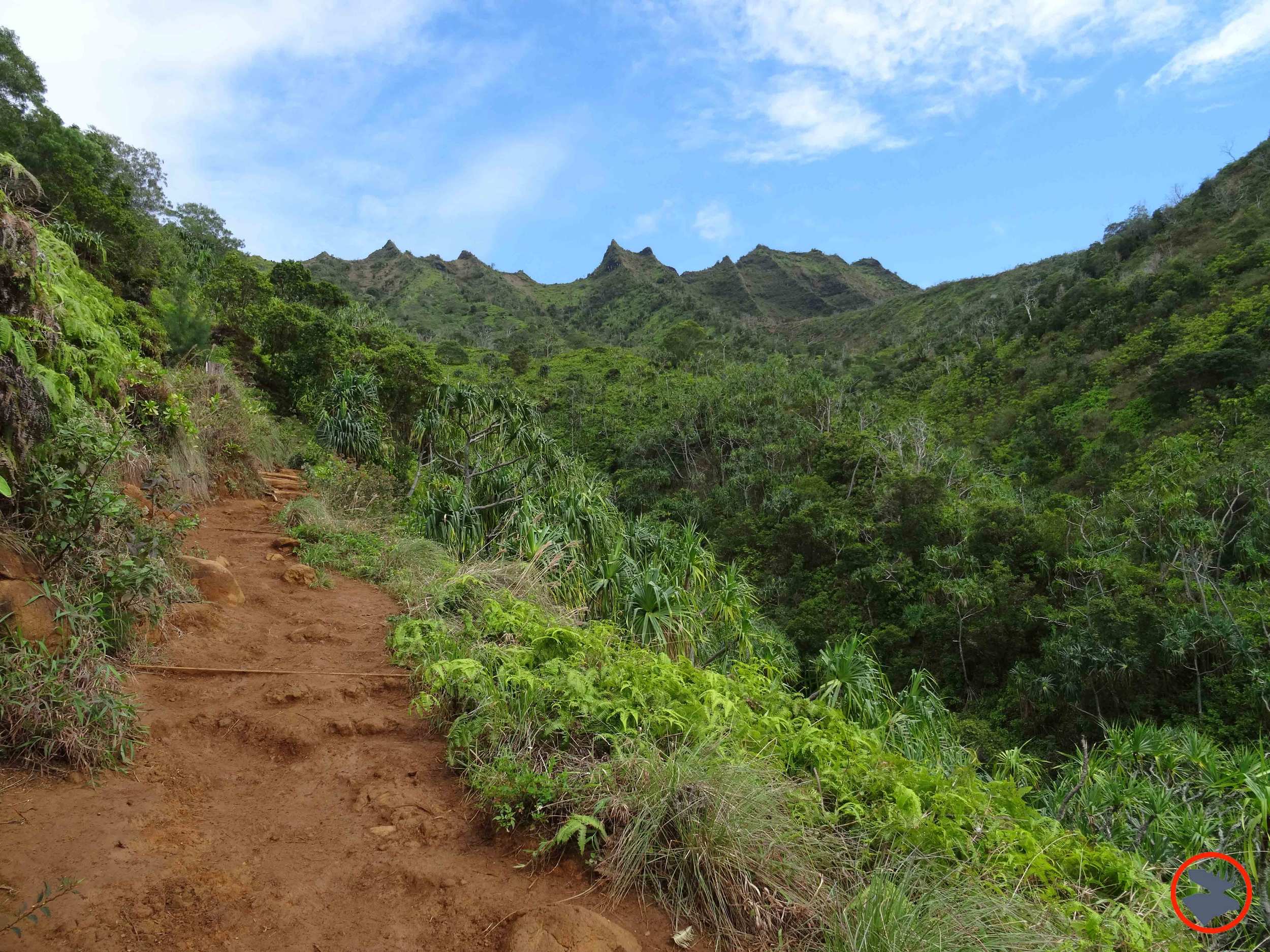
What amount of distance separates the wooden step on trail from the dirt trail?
23.2 feet

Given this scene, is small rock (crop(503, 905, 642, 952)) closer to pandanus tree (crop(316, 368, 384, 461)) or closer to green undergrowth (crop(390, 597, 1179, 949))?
green undergrowth (crop(390, 597, 1179, 949))

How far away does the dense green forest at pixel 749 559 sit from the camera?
3.02 metres

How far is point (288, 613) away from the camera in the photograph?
19.8ft

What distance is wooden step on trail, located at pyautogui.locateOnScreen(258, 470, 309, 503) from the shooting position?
10984 mm

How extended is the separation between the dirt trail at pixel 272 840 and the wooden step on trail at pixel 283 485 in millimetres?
7058

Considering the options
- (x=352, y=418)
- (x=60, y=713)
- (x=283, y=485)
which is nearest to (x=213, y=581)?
(x=60, y=713)

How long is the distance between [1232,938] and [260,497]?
11735mm

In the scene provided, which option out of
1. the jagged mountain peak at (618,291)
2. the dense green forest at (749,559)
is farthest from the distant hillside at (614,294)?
the dense green forest at (749,559)

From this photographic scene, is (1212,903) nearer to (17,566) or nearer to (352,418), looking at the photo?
(17,566)

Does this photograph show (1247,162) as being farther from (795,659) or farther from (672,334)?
(795,659)

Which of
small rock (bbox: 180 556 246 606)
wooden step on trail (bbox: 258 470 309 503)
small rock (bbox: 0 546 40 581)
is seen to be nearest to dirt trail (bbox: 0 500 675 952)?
small rock (bbox: 0 546 40 581)

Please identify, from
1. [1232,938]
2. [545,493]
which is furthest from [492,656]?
[545,493]

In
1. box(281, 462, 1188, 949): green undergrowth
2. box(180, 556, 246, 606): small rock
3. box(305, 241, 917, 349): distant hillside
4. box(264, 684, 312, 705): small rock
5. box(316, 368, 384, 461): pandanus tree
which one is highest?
box(305, 241, 917, 349): distant hillside

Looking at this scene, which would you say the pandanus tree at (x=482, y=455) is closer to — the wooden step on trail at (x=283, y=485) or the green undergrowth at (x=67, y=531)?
the wooden step on trail at (x=283, y=485)
